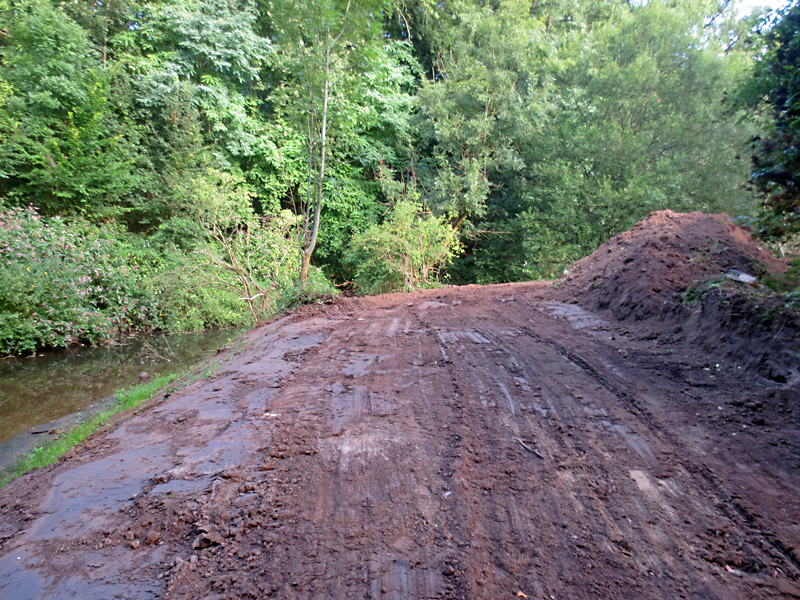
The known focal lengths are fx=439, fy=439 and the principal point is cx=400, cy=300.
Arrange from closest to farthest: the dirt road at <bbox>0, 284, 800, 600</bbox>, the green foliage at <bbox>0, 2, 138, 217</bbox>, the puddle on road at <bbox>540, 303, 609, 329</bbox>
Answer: the dirt road at <bbox>0, 284, 800, 600</bbox>
the puddle on road at <bbox>540, 303, 609, 329</bbox>
the green foliage at <bbox>0, 2, 138, 217</bbox>

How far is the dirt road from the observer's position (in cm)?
200

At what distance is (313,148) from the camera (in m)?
10.2

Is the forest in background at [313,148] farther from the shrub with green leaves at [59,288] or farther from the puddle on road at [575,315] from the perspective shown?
the puddle on road at [575,315]

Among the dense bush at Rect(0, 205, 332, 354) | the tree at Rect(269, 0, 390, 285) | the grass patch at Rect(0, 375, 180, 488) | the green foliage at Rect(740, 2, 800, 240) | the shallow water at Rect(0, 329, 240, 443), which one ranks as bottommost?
the shallow water at Rect(0, 329, 240, 443)

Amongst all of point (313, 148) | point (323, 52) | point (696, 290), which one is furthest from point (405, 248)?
point (696, 290)

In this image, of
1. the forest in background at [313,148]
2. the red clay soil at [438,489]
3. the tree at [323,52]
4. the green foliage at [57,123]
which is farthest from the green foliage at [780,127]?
the green foliage at [57,123]

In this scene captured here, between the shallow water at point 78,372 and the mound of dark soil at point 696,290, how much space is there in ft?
25.0

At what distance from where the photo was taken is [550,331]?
5.72 meters

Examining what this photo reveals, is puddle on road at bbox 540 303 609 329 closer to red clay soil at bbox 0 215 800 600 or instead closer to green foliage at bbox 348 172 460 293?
red clay soil at bbox 0 215 800 600

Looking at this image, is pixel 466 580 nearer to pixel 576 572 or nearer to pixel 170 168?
pixel 576 572

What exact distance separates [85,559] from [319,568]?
1196mm

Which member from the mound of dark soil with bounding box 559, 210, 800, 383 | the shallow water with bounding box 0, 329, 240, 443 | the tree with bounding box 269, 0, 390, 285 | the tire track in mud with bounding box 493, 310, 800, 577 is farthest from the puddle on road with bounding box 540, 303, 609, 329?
the shallow water with bounding box 0, 329, 240, 443

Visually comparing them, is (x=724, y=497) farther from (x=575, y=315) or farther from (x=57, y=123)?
(x=57, y=123)

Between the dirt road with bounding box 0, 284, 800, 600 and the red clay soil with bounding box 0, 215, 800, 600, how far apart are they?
12 mm
